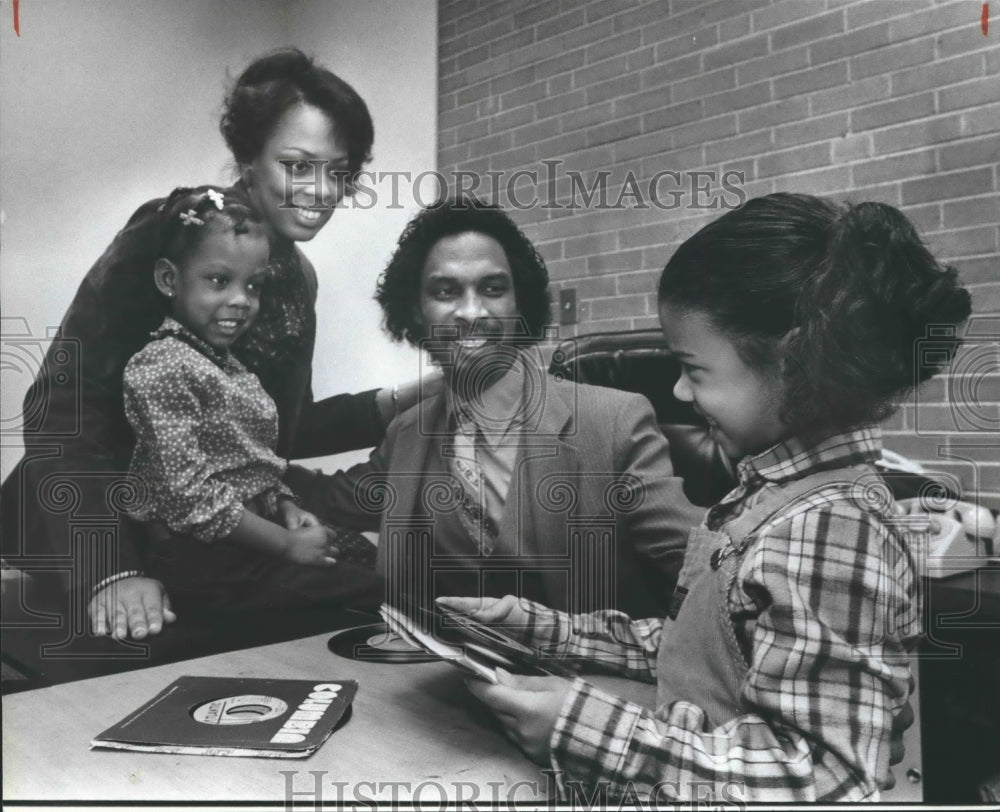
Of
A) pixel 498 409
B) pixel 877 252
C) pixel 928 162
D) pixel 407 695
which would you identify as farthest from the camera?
pixel 498 409

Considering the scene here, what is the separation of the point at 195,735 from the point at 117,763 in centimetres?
11

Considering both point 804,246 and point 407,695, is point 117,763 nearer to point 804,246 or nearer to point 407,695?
point 407,695

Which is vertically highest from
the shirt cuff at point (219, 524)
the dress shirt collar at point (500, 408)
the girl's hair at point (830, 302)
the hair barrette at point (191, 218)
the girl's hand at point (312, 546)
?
the hair barrette at point (191, 218)

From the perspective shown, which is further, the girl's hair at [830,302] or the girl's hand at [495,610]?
the girl's hand at [495,610]

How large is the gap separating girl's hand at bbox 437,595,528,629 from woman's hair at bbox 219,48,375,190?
81 cm

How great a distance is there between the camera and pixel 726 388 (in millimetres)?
1148

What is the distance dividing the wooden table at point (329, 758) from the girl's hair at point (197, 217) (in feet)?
2.60

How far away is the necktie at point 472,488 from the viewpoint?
1498 mm

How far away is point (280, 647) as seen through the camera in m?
1.43

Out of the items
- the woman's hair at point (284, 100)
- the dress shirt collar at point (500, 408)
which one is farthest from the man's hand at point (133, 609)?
the woman's hair at point (284, 100)

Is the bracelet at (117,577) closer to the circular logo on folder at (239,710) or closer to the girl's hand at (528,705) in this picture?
the circular logo on folder at (239,710)

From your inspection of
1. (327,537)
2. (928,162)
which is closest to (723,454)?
(928,162)

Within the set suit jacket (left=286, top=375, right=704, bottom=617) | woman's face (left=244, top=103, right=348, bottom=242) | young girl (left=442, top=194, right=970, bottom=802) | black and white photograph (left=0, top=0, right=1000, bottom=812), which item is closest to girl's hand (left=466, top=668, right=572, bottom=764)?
young girl (left=442, top=194, right=970, bottom=802)

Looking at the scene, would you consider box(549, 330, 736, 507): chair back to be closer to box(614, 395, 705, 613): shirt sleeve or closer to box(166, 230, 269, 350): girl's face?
box(614, 395, 705, 613): shirt sleeve
